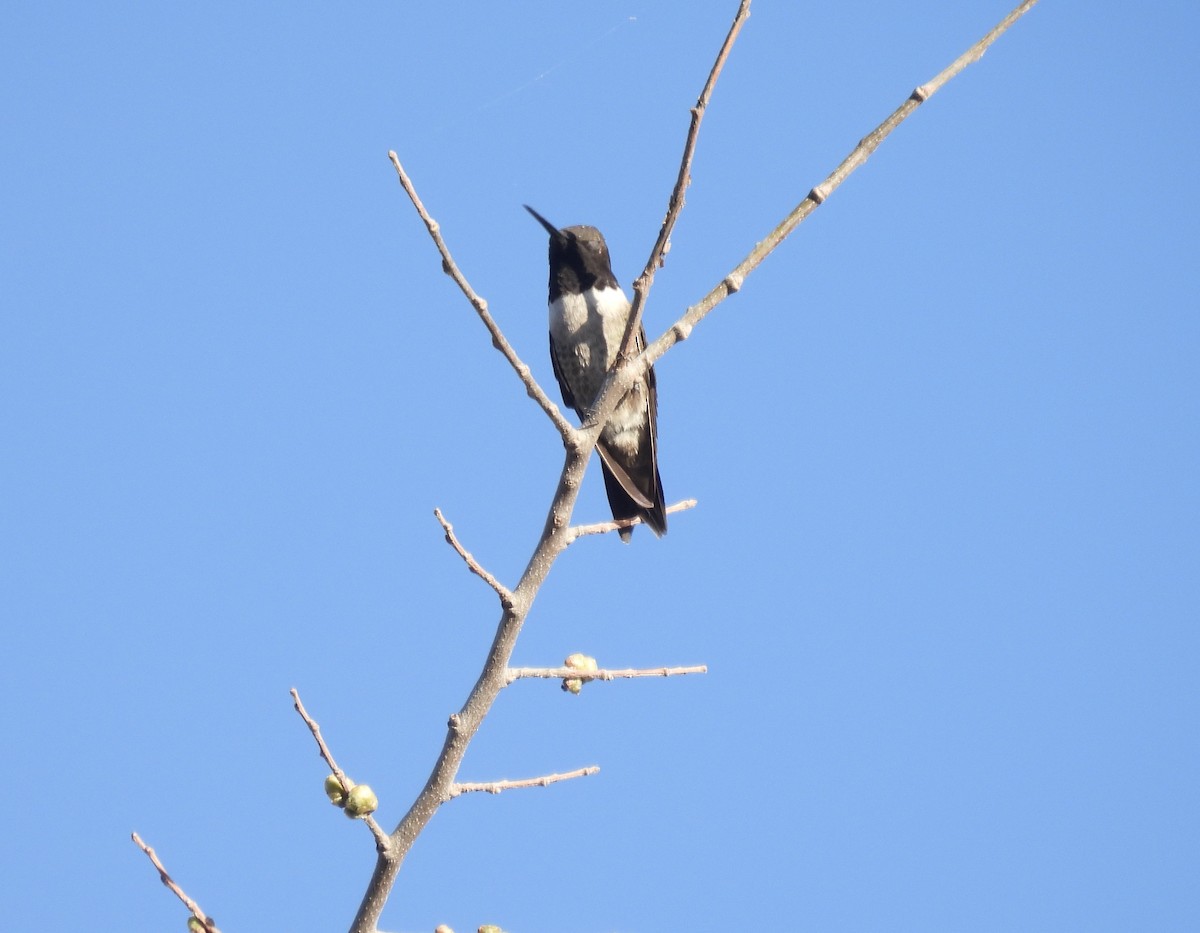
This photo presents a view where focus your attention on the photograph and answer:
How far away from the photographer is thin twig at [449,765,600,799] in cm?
244

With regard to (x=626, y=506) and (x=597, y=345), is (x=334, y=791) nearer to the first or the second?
(x=626, y=506)

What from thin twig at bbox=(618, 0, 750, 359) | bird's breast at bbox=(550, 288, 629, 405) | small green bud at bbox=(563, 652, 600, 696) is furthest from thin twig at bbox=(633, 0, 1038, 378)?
bird's breast at bbox=(550, 288, 629, 405)

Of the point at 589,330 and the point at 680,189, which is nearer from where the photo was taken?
the point at 680,189

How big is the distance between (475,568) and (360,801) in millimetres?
541

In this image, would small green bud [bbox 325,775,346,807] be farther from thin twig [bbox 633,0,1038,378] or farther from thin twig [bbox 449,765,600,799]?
thin twig [bbox 633,0,1038,378]

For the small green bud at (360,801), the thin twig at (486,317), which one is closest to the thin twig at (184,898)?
the small green bud at (360,801)

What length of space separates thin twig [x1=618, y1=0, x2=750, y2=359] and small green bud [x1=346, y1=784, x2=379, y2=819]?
47.9 inches

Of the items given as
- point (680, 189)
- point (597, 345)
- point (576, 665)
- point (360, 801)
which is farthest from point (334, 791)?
point (597, 345)

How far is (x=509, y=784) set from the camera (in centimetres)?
252

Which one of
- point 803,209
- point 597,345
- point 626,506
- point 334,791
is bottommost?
point 626,506

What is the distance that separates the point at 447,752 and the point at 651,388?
3.77 m

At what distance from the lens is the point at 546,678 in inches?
103

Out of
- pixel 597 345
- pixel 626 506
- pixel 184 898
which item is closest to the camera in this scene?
pixel 184 898

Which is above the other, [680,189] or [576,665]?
[680,189]
